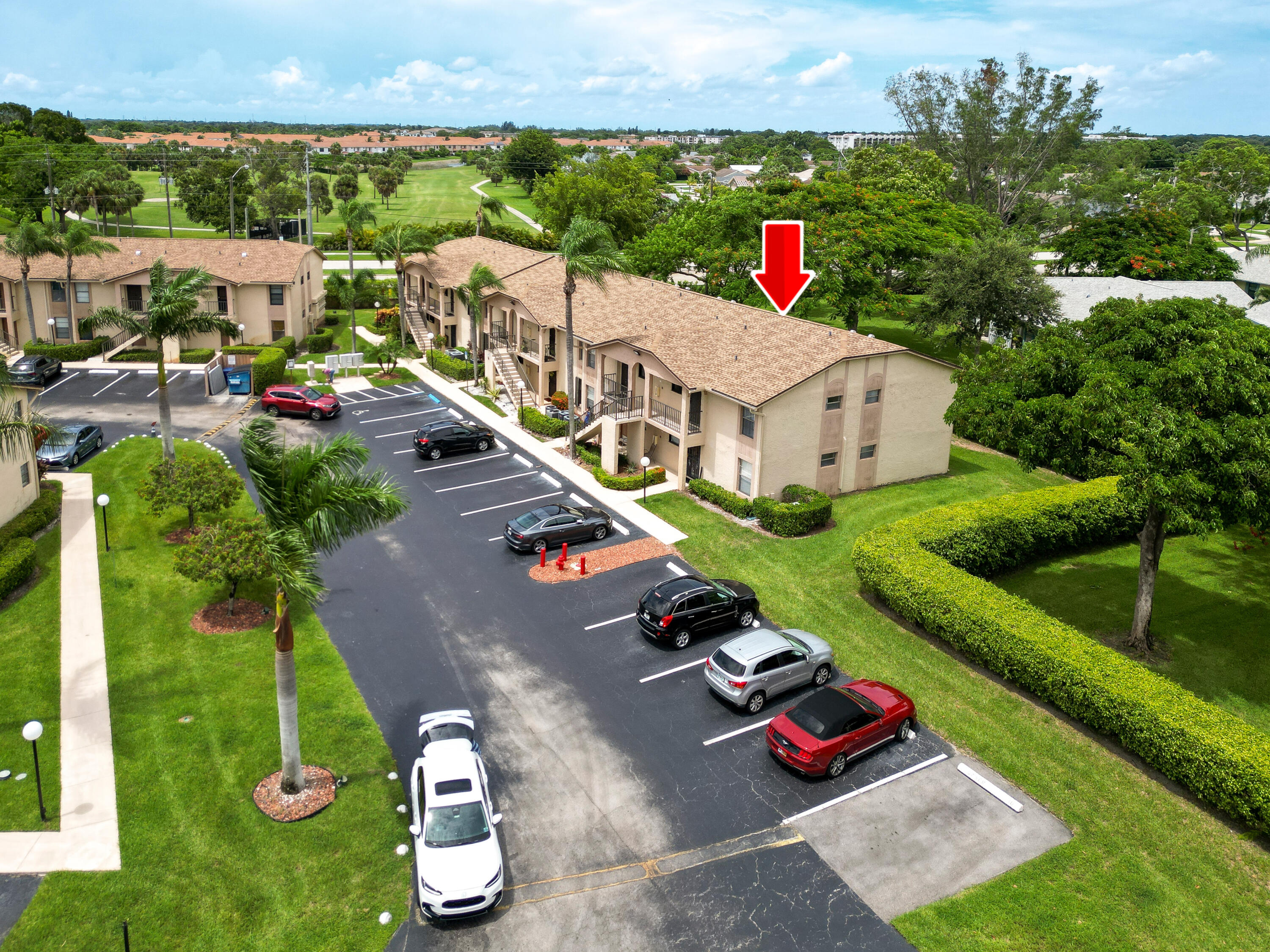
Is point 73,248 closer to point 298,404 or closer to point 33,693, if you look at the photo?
point 298,404

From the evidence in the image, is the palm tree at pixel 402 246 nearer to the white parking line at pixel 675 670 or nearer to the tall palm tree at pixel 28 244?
the tall palm tree at pixel 28 244

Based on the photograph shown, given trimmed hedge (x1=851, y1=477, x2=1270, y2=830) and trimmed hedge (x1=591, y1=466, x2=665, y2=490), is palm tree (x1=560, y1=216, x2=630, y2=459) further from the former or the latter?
trimmed hedge (x1=851, y1=477, x2=1270, y2=830)

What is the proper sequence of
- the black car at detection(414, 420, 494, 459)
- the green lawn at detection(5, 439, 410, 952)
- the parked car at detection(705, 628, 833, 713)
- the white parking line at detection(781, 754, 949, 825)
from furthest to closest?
the black car at detection(414, 420, 494, 459) → the parked car at detection(705, 628, 833, 713) → the white parking line at detection(781, 754, 949, 825) → the green lawn at detection(5, 439, 410, 952)

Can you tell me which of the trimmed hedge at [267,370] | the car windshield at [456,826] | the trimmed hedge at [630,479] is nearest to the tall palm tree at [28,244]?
the trimmed hedge at [267,370]

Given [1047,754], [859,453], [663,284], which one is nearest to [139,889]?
[1047,754]

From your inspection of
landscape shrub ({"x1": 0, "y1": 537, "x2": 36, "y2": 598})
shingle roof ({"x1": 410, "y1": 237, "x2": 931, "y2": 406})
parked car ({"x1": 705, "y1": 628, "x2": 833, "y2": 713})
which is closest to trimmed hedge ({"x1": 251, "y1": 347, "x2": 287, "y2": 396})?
shingle roof ({"x1": 410, "y1": 237, "x2": 931, "y2": 406})

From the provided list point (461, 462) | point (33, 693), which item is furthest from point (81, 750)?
point (461, 462)
